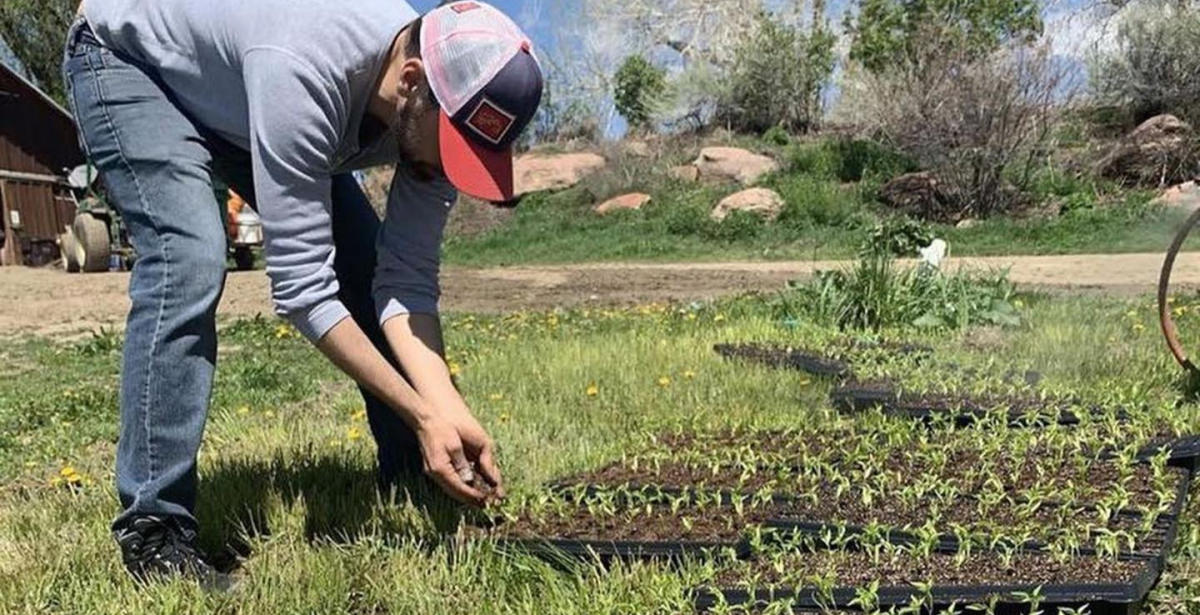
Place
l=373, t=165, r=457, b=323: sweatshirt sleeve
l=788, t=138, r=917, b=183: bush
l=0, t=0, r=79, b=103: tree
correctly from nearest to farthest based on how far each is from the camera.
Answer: l=373, t=165, r=457, b=323: sweatshirt sleeve < l=788, t=138, r=917, b=183: bush < l=0, t=0, r=79, b=103: tree

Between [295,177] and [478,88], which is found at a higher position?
[478,88]

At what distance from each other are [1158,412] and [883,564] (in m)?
1.58

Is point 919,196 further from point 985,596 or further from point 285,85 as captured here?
point 285,85

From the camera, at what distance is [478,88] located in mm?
1920

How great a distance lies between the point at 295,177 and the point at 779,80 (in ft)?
74.4

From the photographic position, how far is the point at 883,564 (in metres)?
2.03

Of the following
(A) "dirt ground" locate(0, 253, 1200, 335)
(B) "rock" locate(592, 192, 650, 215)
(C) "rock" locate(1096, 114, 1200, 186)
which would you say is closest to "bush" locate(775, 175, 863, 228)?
(B) "rock" locate(592, 192, 650, 215)

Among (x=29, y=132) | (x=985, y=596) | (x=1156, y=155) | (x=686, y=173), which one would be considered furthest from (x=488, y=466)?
(x=29, y=132)

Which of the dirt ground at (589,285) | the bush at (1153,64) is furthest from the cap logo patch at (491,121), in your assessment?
the bush at (1153,64)

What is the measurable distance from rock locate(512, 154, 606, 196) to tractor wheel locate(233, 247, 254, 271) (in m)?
6.59

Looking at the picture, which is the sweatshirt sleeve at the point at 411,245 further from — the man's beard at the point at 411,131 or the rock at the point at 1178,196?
the rock at the point at 1178,196

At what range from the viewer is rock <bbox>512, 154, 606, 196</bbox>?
71.9 ft

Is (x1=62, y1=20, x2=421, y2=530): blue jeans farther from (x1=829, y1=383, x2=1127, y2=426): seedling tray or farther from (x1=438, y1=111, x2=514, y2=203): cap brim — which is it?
(x1=829, y1=383, x2=1127, y2=426): seedling tray

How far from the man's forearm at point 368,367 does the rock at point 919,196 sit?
14742 millimetres
